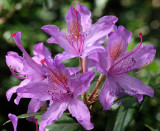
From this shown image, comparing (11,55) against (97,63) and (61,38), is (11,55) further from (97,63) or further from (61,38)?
(97,63)

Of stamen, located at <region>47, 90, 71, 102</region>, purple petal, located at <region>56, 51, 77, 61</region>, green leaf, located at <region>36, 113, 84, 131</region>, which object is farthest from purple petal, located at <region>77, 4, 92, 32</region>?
green leaf, located at <region>36, 113, 84, 131</region>

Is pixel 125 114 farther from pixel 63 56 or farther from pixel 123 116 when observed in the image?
pixel 63 56

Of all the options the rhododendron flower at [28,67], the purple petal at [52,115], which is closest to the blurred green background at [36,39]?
the rhododendron flower at [28,67]

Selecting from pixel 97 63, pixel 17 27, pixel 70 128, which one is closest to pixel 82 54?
pixel 97 63

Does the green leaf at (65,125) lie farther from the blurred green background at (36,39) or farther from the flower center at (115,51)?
the blurred green background at (36,39)

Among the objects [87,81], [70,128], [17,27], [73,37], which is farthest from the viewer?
[17,27]
